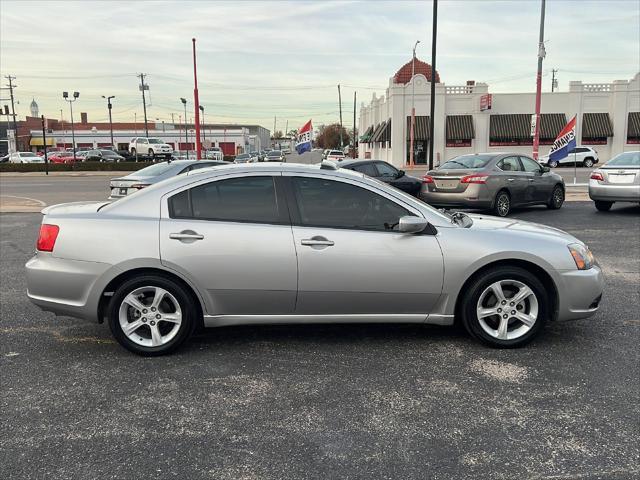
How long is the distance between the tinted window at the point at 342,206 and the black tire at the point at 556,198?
10.9m

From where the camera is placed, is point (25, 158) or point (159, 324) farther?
point (25, 158)

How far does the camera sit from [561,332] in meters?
4.96

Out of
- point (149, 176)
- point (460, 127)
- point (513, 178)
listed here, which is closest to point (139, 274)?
point (149, 176)

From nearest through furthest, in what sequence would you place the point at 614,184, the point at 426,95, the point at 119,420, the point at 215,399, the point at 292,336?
the point at 119,420, the point at 215,399, the point at 292,336, the point at 614,184, the point at 426,95

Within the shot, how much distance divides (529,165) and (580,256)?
31.7ft

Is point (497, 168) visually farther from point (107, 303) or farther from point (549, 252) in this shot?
point (107, 303)

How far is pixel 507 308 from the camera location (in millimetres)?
4438

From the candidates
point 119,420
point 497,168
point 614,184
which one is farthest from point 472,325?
point 614,184

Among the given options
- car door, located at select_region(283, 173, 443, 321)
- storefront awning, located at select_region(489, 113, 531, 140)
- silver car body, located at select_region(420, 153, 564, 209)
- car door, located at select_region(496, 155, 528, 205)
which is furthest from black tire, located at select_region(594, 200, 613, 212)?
storefront awning, located at select_region(489, 113, 531, 140)

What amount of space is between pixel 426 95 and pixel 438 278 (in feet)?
135

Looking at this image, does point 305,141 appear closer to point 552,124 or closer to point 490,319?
point 490,319

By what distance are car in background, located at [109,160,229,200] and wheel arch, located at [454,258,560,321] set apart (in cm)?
768

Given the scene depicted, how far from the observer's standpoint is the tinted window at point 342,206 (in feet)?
14.4

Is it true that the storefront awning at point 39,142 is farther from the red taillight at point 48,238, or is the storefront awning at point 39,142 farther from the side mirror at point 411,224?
the side mirror at point 411,224
